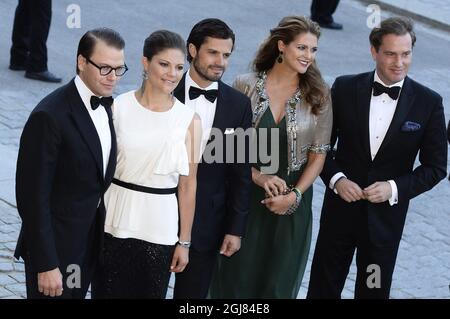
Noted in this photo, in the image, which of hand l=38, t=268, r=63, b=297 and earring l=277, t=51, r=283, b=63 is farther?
earring l=277, t=51, r=283, b=63

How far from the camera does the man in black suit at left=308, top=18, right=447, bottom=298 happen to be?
6.45 meters

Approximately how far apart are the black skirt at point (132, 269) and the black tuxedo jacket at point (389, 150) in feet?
4.35

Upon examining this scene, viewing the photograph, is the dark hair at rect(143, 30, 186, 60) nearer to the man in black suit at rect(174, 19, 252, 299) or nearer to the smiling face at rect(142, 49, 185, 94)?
the smiling face at rect(142, 49, 185, 94)

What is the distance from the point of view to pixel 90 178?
17.8ft

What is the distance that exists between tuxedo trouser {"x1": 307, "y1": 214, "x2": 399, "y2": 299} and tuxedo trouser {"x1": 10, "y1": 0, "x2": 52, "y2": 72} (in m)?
5.51

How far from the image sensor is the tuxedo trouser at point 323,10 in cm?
1452

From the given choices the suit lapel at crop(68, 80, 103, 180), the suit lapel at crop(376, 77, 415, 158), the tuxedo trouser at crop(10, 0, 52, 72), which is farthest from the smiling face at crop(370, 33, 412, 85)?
the tuxedo trouser at crop(10, 0, 52, 72)

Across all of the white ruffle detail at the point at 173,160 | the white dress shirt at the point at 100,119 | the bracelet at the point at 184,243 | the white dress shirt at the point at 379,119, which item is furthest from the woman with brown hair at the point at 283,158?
the white dress shirt at the point at 100,119

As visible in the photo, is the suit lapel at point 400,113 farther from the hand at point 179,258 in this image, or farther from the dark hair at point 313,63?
the hand at point 179,258

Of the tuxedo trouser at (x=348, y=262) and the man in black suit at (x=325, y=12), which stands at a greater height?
the man in black suit at (x=325, y=12)

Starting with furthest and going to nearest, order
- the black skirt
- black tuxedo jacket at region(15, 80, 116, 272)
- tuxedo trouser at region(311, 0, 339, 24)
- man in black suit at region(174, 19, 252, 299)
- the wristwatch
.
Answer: tuxedo trouser at region(311, 0, 339, 24), man in black suit at region(174, 19, 252, 299), the wristwatch, the black skirt, black tuxedo jacket at region(15, 80, 116, 272)
